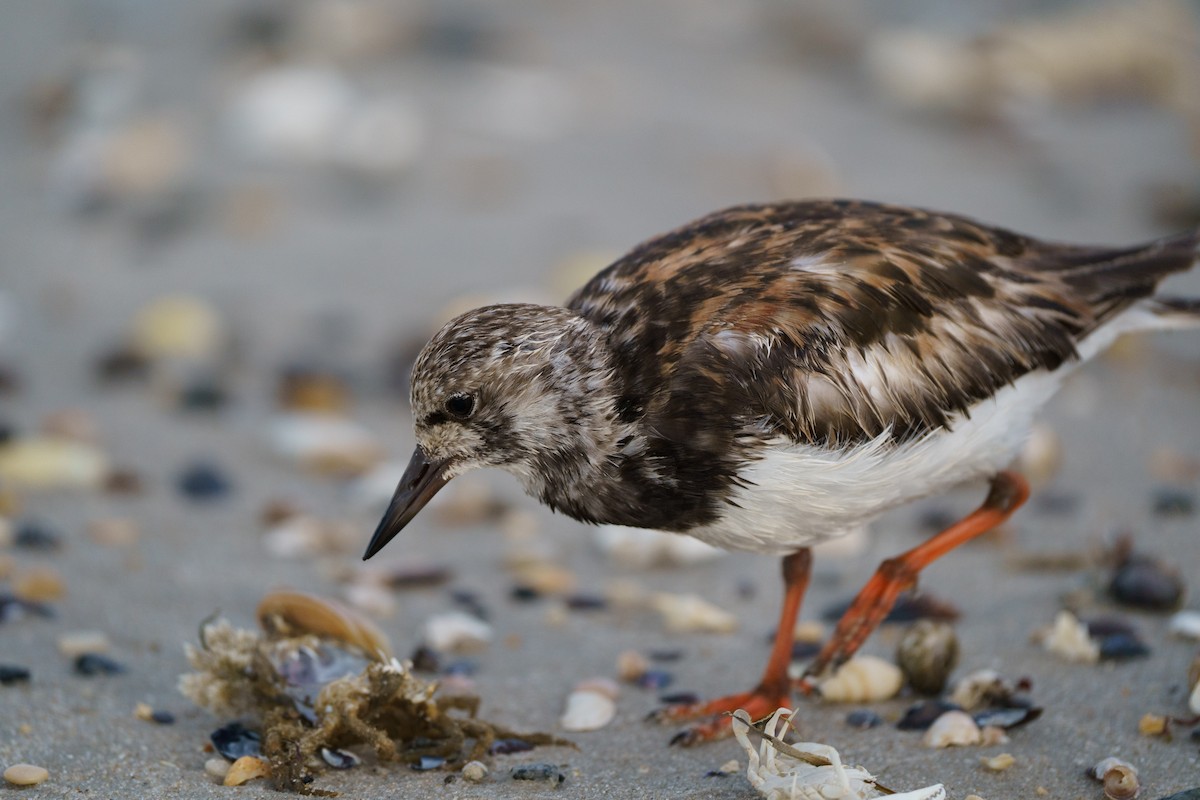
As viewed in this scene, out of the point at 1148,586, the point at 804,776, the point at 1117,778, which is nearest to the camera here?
the point at 804,776

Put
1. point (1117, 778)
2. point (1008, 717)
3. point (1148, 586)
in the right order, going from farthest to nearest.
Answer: point (1148, 586) → point (1008, 717) → point (1117, 778)

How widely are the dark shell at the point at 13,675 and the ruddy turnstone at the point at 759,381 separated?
97 centimetres

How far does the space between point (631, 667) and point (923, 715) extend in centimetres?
86

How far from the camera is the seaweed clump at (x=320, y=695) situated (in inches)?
122

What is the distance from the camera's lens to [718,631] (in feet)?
13.8

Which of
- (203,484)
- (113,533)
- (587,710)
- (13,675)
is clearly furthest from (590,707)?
(203,484)

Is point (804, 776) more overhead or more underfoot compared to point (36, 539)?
more overhead

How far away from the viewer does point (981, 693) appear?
11.3ft

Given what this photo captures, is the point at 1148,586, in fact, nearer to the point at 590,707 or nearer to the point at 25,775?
the point at 590,707

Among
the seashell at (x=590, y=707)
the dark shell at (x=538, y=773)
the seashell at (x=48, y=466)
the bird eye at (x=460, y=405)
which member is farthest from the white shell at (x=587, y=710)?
the seashell at (x=48, y=466)

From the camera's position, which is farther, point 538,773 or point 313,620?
point 313,620

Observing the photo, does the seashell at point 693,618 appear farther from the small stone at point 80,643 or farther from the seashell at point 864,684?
the small stone at point 80,643

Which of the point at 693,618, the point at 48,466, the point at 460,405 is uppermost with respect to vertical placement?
the point at 460,405

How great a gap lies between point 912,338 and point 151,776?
2009mm
